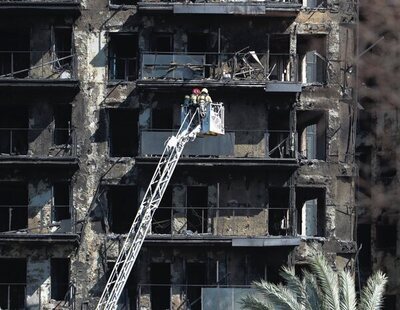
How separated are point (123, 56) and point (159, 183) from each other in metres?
7.25

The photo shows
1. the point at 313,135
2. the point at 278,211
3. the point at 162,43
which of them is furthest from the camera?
the point at 313,135

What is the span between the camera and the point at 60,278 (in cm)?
5091

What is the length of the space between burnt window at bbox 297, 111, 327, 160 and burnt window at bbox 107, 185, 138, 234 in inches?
284

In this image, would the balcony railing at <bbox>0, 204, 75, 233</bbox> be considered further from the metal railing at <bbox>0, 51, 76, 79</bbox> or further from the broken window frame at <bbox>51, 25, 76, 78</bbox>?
the broken window frame at <bbox>51, 25, 76, 78</bbox>

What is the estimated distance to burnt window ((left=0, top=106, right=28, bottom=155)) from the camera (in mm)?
51469

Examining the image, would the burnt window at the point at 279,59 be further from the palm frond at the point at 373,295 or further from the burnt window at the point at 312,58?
the palm frond at the point at 373,295

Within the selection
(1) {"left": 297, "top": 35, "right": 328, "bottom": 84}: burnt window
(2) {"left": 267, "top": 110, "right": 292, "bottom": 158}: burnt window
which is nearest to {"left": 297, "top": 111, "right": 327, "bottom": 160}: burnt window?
(2) {"left": 267, "top": 110, "right": 292, "bottom": 158}: burnt window

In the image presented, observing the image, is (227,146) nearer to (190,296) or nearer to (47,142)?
(190,296)

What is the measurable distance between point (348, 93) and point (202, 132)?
857 cm

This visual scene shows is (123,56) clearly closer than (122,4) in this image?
No

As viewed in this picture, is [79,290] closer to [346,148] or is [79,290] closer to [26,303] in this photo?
[26,303]

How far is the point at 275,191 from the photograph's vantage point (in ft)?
170

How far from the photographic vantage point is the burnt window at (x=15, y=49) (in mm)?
51750

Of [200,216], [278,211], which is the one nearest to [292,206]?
[278,211]
